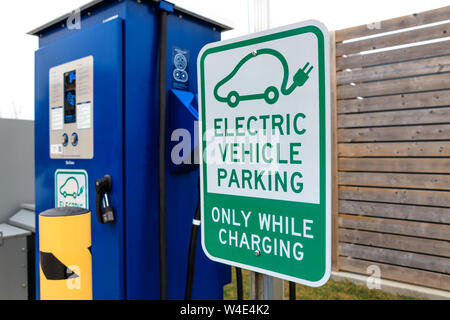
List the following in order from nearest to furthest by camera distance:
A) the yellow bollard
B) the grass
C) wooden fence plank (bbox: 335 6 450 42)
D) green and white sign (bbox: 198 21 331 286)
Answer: green and white sign (bbox: 198 21 331 286) → the yellow bollard → wooden fence plank (bbox: 335 6 450 42) → the grass

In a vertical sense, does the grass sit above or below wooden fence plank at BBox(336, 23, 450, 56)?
below

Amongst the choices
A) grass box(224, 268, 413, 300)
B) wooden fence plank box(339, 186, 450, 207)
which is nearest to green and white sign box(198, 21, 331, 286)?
grass box(224, 268, 413, 300)

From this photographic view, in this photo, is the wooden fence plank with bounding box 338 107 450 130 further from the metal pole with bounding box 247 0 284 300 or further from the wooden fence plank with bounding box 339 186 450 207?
the metal pole with bounding box 247 0 284 300

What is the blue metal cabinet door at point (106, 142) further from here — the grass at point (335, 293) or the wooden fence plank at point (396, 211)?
the wooden fence plank at point (396, 211)

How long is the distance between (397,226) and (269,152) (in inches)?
101

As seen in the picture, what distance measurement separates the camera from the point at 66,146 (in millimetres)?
1521

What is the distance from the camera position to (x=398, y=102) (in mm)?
2971

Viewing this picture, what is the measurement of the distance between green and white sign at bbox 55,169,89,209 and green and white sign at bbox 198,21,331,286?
23.9 inches

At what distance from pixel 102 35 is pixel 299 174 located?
908mm

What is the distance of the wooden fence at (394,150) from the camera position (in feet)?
9.15

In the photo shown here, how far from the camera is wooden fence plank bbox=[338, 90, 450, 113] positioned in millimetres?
2764

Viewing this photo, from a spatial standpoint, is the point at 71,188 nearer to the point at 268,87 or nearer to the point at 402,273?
the point at 268,87

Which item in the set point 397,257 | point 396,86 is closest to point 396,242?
point 397,257
